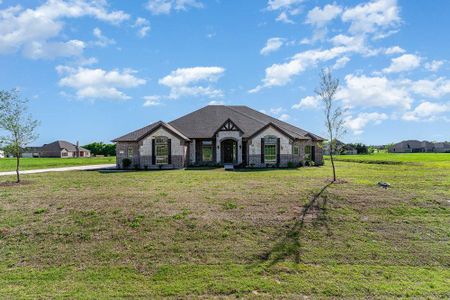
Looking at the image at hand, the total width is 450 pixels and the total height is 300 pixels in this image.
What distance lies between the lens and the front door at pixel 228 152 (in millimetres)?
31234

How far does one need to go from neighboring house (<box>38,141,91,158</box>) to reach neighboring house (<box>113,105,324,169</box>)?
70062mm

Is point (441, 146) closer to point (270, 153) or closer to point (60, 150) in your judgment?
point (270, 153)

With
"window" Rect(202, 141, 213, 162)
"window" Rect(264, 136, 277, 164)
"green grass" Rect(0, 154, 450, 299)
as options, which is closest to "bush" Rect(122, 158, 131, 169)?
"window" Rect(202, 141, 213, 162)

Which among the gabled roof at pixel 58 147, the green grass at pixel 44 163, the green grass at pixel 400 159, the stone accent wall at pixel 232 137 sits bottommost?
the green grass at pixel 400 159

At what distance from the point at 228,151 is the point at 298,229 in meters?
21.5

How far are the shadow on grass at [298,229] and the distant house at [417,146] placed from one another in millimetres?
122203

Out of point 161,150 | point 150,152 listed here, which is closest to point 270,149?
point 161,150

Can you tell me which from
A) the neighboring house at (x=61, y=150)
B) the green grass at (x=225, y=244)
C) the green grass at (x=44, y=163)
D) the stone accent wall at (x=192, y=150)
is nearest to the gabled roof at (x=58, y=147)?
the neighboring house at (x=61, y=150)

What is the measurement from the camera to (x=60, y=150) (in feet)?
293

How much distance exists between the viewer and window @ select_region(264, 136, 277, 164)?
29547 mm

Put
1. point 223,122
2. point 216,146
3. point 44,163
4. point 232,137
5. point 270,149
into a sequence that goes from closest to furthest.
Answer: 1. point 270,149
2. point 232,137
3. point 216,146
4. point 223,122
5. point 44,163

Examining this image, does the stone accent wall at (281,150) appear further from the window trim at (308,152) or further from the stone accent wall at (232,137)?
the window trim at (308,152)

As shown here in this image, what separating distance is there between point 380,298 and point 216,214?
587 centimetres

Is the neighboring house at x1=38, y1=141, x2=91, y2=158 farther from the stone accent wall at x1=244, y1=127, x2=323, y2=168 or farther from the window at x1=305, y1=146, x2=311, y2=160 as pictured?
the window at x1=305, y1=146, x2=311, y2=160
